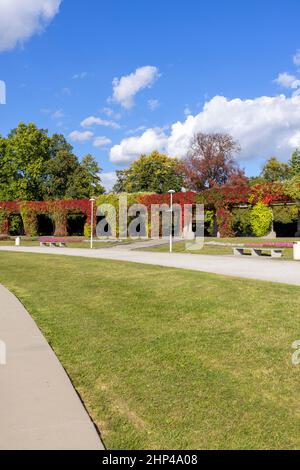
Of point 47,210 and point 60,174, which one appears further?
point 60,174

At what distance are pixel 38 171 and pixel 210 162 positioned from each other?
24.0 m

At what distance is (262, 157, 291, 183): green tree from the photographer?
5675cm

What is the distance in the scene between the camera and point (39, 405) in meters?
3.60

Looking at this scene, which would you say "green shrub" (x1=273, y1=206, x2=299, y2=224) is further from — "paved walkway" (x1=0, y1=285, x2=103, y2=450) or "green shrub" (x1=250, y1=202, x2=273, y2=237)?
"paved walkway" (x1=0, y1=285, x2=103, y2=450)

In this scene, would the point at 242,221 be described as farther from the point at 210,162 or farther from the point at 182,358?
the point at 182,358

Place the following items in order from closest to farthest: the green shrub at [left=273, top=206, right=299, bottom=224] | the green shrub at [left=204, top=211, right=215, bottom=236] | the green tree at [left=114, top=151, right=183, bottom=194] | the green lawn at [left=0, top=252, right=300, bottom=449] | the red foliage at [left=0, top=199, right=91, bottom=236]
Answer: the green lawn at [left=0, top=252, right=300, bottom=449]
the green shrub at [left=273, top=206, right=299, bottom=224]
the green shrub at [left=204, top=211, right=215, bottom=236]
the red foliage at [left=0, top=199, right=91, bottom=236]
the green tree at [left=114, top=151, right=183, bottom=194]

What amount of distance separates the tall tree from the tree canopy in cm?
1465

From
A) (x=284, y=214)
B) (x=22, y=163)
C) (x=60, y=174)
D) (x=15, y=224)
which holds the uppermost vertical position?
(x=22, y=163)

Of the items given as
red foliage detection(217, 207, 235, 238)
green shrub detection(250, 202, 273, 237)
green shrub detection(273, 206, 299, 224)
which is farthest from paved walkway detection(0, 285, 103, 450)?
green shrub detection(273, 206, 299, 224)

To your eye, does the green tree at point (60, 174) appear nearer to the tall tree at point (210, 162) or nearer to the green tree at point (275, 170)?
the tall tree at point (210, 162)

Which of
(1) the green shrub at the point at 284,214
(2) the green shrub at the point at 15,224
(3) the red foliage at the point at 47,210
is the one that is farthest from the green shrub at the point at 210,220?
(2) the green shrub at the point at 15,224

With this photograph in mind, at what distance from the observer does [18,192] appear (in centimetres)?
5469

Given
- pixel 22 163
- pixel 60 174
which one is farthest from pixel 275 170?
pixel 22 163
